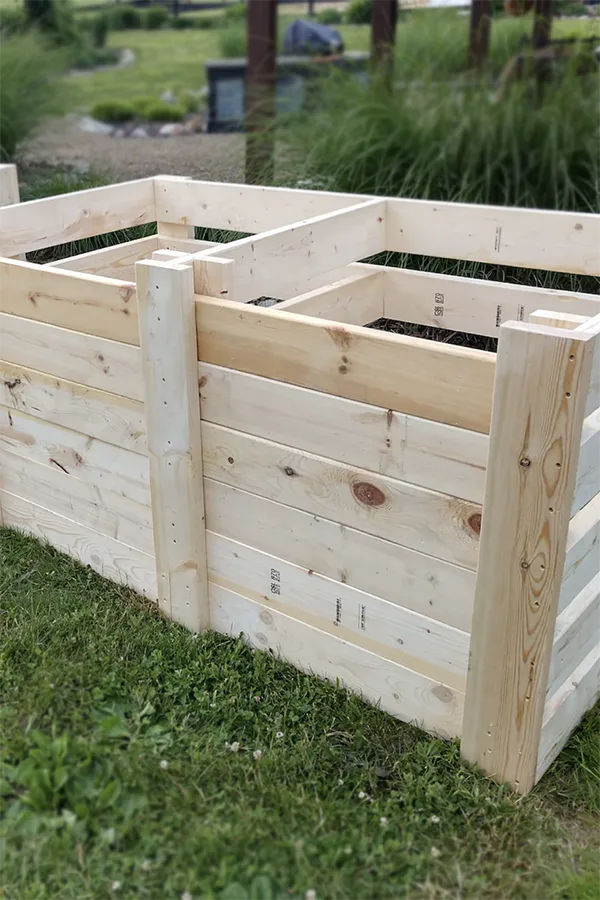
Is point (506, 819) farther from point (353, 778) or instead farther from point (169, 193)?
point (169, 193)

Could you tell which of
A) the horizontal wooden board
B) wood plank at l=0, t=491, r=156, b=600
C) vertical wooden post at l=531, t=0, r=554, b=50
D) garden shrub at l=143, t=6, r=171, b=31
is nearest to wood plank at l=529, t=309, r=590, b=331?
the horizontal wooden board

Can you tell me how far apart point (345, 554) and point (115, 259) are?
5.92 feet

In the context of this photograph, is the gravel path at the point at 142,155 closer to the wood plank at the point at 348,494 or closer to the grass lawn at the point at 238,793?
the wood plank at the point at 348,494

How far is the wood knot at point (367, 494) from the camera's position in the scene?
1.93 metres

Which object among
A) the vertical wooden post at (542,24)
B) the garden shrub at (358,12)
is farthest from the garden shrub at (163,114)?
the vertical wooden post at (542,24)

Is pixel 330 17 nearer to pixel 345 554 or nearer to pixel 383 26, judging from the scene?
pixel 383 26

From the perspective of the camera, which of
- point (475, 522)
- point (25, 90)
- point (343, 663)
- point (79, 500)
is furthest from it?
point (25, 90)

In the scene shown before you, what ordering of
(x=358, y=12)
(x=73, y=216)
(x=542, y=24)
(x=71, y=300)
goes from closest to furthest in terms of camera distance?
(x=71, y=300), (x=73, y=216), (x=542, y=24), (x=358, y=12)

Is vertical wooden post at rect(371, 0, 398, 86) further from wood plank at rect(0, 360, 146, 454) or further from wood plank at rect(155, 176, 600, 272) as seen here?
wood plank at rect(0, 360, 146, 454)

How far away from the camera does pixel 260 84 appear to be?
218 inches

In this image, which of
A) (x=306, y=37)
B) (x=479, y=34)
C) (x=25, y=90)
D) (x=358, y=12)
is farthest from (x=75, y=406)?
(x=358, y=12)

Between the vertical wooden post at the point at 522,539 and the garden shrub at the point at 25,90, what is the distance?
4.66m

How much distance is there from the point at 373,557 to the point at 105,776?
2.41ft

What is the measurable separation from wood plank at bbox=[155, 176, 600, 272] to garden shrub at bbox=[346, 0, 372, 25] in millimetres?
8703
